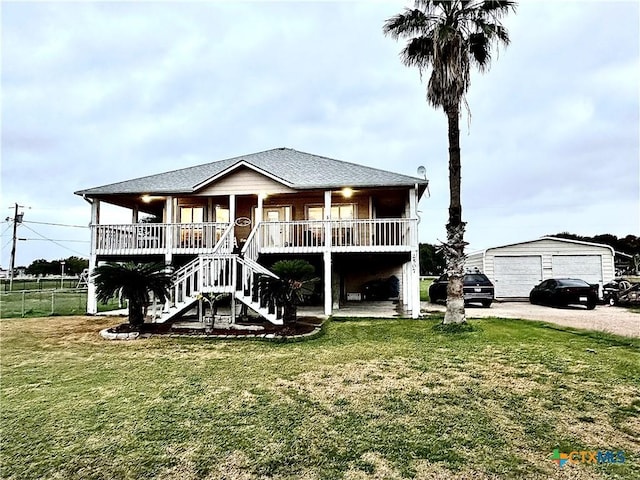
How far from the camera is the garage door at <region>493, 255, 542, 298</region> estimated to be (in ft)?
66.9

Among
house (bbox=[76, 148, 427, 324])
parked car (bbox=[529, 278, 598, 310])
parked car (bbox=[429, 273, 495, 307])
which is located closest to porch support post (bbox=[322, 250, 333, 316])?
house (bbox=[76, 148, 427, 324])

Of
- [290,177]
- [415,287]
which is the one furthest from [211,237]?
[415,287]

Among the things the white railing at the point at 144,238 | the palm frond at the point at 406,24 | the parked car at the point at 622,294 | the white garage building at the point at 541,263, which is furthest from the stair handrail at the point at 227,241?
Answer: the parked car at the point at 622,294

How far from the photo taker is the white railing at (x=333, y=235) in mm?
12648

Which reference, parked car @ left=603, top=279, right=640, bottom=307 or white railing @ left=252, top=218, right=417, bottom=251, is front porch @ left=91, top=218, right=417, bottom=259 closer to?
white railing @ left=252, top=218, right=417, bottom=251

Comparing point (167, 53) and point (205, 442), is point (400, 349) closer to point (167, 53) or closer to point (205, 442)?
point (205, 442)

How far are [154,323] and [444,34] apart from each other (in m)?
10.7

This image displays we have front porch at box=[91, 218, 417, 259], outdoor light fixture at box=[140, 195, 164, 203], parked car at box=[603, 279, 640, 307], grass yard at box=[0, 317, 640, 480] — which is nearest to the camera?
grass yard at box=[0, 317, 640, 480]

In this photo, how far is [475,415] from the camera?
14.3 feet

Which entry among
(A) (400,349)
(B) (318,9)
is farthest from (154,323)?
(B) (318,9)

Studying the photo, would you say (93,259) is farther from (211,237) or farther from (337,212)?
(337,212)

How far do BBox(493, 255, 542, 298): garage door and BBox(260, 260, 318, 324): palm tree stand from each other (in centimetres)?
1483

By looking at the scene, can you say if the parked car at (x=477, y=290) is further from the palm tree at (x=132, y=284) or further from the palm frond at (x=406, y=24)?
the palm tree at (x=132, y=284)

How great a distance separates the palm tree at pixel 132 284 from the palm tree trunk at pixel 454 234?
290 inches
